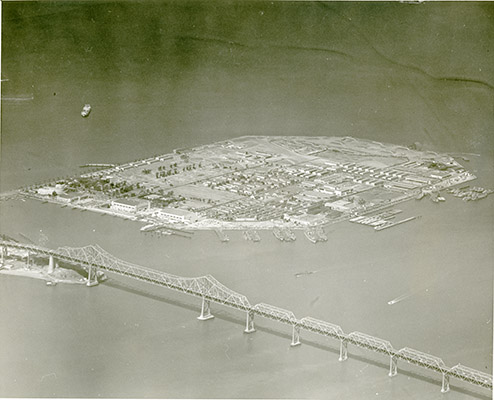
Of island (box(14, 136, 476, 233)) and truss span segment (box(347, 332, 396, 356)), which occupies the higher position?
island (box(14, 136, 476, 233))

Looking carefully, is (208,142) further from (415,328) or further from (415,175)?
(415,328)

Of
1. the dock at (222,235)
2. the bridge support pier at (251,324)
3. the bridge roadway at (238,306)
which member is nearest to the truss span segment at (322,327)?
the bridge roadway at (238,306)

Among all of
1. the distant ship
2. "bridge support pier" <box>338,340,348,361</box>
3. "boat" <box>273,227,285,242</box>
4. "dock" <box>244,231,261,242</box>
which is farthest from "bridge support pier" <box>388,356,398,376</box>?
the distant ship

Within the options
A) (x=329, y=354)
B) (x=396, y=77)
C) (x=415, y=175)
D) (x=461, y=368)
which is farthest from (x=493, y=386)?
(x=396, y=77)

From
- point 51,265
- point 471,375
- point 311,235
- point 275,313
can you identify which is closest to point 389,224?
point 311,235

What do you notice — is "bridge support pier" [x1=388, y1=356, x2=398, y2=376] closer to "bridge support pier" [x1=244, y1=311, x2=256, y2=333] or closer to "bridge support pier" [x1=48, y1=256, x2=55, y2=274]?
"bridge support pier" [x1=244, y1=311, x2=256, y2=333]

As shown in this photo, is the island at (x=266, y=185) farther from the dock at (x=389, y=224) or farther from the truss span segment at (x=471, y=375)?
the truss span segment at (x=471, y=375)
